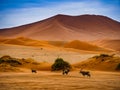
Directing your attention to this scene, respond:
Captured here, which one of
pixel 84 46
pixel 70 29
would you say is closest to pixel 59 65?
pixel 84 46

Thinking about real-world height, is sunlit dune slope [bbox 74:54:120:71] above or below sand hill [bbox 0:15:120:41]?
below

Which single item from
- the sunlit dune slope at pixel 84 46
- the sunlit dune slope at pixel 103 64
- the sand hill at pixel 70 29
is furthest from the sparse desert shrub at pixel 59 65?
the sand hill at pixel 70 29

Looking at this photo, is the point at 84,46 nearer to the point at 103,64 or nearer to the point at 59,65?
the point at 103,64

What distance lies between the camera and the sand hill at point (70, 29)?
155375 mm

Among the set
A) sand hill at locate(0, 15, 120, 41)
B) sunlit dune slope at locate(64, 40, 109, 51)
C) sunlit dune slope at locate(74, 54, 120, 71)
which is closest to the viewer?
sunlit dune slope at locate(74, 54, 120, 71)

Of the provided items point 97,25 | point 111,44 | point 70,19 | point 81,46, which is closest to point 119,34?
point 97,25

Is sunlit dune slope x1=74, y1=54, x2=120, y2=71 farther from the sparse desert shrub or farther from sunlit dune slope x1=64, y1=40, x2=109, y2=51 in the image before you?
sunlit dune slope x1=64, y1=40, x2=109, y2=51

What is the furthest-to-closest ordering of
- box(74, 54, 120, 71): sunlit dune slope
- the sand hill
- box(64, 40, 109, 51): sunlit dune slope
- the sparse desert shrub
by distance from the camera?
the sand hill < box(64, 40, 109, 51): sunlit dune slope < box(74, 54, 120, 71): sunlit dune slope < the sparse desert shrub

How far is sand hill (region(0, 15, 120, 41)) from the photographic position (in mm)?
155375

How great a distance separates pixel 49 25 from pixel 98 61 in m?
135

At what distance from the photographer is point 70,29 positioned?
170m

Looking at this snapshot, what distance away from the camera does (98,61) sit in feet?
115

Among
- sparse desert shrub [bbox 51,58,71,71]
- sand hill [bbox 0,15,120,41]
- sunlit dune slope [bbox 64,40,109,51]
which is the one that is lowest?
sparse desert shrub [bbox 51,58,71,71]

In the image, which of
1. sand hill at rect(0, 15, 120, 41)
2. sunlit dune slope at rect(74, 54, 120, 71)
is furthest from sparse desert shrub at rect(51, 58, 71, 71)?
sand hill at rect(0, 15, 120, 41)
